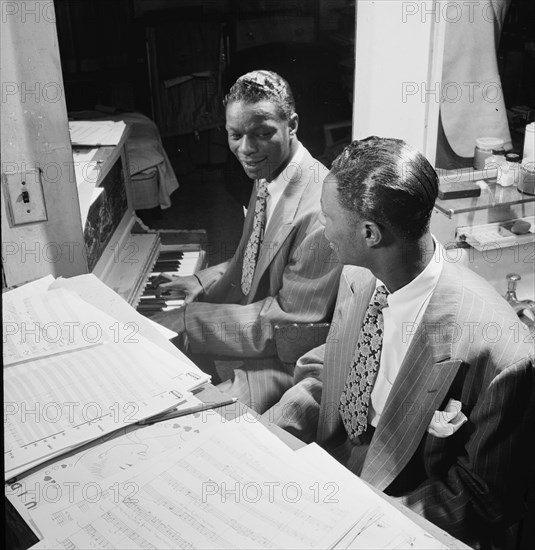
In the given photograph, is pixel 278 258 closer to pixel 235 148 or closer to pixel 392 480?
pixel 235 148

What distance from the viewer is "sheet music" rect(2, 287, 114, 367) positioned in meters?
1.66

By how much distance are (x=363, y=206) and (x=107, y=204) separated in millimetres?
1440

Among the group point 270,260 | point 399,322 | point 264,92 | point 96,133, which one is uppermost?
point 264,92

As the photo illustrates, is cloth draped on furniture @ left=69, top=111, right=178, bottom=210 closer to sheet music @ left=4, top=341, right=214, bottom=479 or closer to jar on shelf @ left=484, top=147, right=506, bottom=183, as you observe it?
jar on shelf @ left=484, top=147, right=506, bottom=183

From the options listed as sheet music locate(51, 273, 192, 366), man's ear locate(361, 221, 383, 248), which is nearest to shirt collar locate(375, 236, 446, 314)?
man's ear locate(361, 221, 383, 248)

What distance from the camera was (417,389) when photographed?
1.70 meters

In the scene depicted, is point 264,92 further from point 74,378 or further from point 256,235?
point 74,378

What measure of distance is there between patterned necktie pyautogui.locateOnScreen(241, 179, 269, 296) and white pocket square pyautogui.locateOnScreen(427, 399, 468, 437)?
1.11 meters

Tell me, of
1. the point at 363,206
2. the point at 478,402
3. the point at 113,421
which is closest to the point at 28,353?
the point at 113,421

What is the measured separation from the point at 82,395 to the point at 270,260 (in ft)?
3.63

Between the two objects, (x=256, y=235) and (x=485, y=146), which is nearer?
(x=256, y=235)

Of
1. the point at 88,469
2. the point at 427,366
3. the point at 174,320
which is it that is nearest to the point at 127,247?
the point at 174,320

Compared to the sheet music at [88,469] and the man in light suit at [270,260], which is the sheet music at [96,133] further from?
the sheet music at [88,469]

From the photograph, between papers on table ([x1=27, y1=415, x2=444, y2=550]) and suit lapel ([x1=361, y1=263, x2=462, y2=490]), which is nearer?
papers on table ([x1=27, y1=415, x2=444, y2=550])
